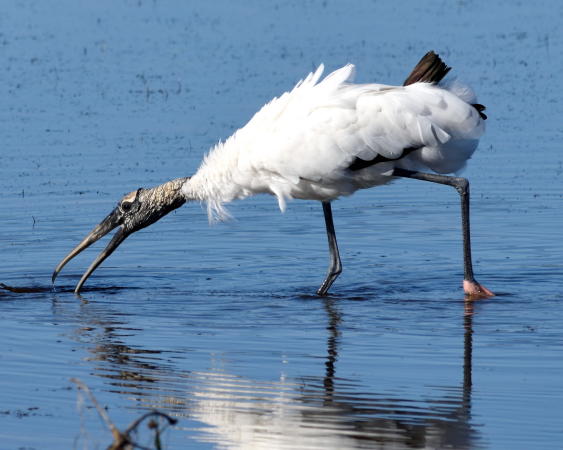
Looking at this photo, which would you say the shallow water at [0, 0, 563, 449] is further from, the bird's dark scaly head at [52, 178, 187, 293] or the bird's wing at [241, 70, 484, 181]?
the bird's wing at [241, 70, 484, 181]

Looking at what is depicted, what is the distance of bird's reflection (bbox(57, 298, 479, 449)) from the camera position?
6551 millimetres

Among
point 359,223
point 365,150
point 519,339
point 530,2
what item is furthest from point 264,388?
point 530,2

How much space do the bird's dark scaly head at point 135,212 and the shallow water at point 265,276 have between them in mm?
334

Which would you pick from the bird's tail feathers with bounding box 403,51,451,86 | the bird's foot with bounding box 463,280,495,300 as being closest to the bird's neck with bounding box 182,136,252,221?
the bird's tail feathers with bounding box 403,51,451,86

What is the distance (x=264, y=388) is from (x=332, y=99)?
2.69 m

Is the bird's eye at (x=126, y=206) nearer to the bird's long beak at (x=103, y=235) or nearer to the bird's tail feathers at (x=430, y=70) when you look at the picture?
the bird's long beak at (x=103, y=235)

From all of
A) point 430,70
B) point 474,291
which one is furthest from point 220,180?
point 474,291

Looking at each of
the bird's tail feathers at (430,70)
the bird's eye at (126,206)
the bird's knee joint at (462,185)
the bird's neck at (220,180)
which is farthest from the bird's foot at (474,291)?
the bird's eye at (126,206)

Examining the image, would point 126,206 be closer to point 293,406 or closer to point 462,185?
point 462,185

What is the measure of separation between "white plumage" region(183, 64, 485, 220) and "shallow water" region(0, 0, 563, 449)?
94 centimetres

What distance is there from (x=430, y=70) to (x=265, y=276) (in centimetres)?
226

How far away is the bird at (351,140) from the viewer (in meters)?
9.45

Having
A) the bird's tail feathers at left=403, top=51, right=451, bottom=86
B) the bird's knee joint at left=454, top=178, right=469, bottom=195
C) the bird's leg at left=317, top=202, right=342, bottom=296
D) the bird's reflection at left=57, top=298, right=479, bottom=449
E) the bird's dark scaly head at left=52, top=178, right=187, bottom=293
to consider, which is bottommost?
the bird's reflection at left=57, top=298, right=479, bottom=449

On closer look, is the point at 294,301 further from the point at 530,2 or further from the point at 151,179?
the point at 530,2
